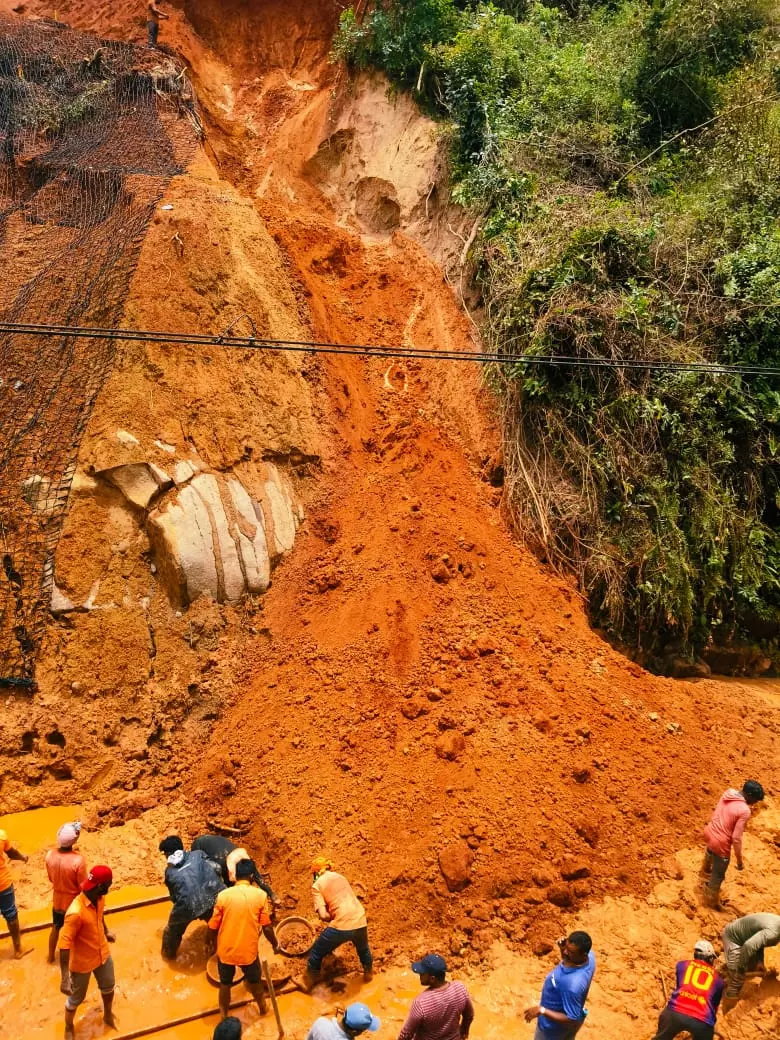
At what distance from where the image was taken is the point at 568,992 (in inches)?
182

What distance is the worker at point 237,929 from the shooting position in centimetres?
518

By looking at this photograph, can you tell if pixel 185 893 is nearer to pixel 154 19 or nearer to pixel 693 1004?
pixel 693 1004

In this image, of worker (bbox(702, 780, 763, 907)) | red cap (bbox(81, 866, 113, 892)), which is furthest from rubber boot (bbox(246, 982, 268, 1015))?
worker (bbox(702, 780, 763, 907))

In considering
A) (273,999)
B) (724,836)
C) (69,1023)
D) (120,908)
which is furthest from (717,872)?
(69,1023)

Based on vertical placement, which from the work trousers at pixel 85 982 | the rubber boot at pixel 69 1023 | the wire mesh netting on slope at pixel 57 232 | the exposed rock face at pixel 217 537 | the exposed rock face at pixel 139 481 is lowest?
the rubber boot at pixel 69 1023

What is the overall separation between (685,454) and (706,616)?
1.91m

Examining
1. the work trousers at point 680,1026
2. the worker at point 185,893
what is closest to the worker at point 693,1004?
the work trousers at point 680,1026

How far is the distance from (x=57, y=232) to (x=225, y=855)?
31.3 ft

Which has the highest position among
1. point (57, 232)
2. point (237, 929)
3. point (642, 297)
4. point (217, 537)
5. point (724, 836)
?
point (642, 297)

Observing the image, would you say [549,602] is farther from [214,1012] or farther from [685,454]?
[214,1012]

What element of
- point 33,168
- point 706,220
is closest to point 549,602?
point 706,220

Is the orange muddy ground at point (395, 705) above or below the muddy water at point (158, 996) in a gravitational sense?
above

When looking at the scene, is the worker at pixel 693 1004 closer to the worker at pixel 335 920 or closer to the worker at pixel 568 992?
the worker at pixel 568 992

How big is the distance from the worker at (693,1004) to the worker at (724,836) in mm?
1354
